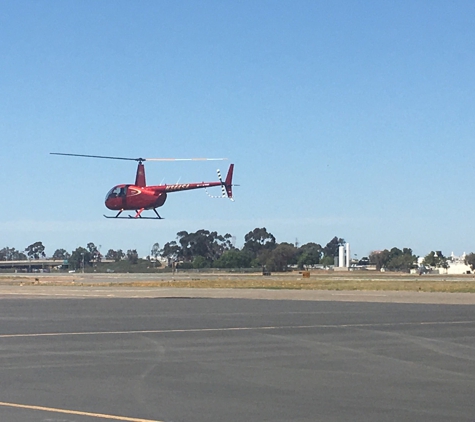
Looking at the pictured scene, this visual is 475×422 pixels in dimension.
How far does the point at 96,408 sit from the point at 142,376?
302cm

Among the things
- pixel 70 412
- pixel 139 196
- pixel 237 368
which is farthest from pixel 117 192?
pixel 70 412

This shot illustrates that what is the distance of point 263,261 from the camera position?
181375mm

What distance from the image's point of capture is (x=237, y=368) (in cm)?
1509

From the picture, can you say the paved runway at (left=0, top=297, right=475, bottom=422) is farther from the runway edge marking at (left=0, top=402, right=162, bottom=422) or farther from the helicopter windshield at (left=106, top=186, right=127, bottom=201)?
the helicopter windshield at (left=106, top=186, right=127, bottom=201)

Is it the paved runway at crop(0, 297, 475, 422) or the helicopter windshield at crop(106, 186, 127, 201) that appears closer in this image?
the paved runway at crop(0, 297, 475, 422)

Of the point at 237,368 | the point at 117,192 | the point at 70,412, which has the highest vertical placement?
the point at 117,192

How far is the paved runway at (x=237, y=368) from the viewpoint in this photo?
10945 mm

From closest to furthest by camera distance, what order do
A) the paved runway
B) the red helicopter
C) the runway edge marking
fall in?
1. the runway edge marking
2. the paved runway
3. the red helicopter

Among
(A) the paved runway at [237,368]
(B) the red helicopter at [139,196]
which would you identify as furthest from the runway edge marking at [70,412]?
(B) the red helicopter at [139,196]

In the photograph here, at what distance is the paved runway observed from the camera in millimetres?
10945

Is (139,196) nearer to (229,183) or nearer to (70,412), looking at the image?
(229,183)

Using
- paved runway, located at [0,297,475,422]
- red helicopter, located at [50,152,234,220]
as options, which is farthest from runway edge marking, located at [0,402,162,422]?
red helicopter, located at [50,152,234,220]

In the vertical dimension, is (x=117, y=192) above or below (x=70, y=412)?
above

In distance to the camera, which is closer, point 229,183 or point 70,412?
point 70,412
